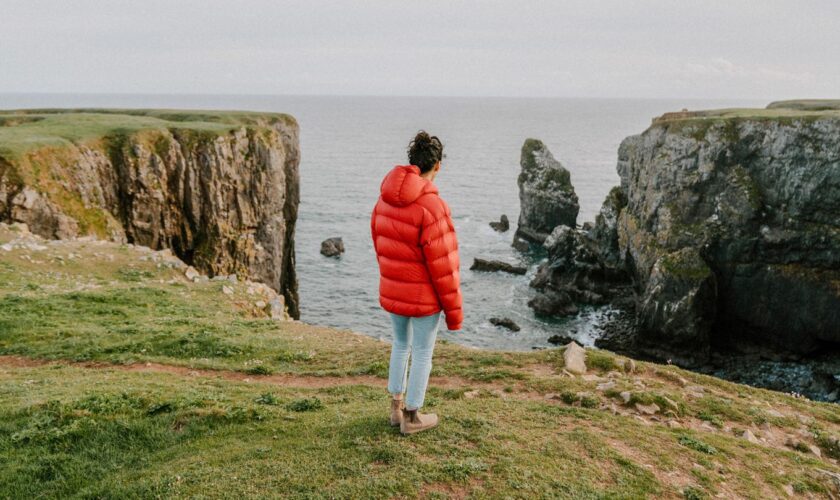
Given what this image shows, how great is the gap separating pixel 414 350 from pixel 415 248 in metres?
1.65

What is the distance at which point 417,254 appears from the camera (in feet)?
24.8

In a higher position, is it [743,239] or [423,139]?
[423,139]

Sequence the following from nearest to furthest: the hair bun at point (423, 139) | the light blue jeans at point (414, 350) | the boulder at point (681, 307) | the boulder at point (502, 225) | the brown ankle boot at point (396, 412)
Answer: the hair bun at point (423, 139) → the light blue jeans at point (414, 350) → the brown ankle boot at point (396, 412) → the boulder at point (681, 307) → the boulder at point (502, 225)

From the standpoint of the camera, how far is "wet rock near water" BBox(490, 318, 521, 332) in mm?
49125

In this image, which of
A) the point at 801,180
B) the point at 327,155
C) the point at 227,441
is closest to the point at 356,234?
the point at 801,180

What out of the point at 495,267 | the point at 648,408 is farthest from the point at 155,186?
the point at 495,267

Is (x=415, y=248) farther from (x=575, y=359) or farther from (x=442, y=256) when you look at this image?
(x=575, y=359)

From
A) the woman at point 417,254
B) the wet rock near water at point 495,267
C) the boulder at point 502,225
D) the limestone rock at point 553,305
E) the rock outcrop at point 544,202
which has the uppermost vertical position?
the woman at point 417,254

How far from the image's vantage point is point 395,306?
25.2ft

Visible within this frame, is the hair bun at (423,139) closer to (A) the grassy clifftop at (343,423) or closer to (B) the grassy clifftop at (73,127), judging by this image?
(A) the grassy clifftop at (343,423)

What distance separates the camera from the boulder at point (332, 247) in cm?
7162

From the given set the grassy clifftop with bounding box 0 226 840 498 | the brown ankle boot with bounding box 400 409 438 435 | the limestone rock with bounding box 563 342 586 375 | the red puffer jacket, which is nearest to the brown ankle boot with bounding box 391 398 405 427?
the brown ankle boot with bounding box 400 409 438 435

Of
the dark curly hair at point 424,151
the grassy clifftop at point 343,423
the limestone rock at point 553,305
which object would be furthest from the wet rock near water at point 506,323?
the dark curly hair at point 424,151

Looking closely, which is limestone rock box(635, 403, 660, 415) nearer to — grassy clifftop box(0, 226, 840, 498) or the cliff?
grassy clifftop box(0, 226, 840, 498)
